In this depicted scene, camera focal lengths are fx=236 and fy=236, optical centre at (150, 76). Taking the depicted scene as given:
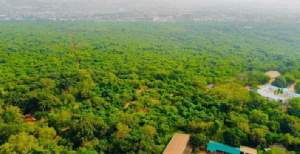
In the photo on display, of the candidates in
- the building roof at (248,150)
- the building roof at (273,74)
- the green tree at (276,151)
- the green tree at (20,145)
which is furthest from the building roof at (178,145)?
the building roof at (273,74)

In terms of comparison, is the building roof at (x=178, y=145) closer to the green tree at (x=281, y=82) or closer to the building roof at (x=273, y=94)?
the building roof at (x=273, y=94)

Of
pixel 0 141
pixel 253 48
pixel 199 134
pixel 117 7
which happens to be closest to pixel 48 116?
pixel 0 141

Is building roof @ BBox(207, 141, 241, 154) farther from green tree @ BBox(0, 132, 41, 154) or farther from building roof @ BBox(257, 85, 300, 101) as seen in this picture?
building roof @ BBox(257, 85, 300, 101)

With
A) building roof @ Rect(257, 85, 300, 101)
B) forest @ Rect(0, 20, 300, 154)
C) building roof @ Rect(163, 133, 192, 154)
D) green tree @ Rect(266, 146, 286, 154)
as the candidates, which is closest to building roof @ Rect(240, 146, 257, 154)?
forest @ Rect(0, 20, 300, 154)

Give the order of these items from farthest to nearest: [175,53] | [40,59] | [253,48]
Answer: [253,48], [175,53], [40,59]

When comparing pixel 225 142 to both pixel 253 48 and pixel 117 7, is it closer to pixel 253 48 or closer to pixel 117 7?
pixel 253 48

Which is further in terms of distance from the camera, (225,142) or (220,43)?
(220,43)

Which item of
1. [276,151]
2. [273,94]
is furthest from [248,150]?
[273,94]
